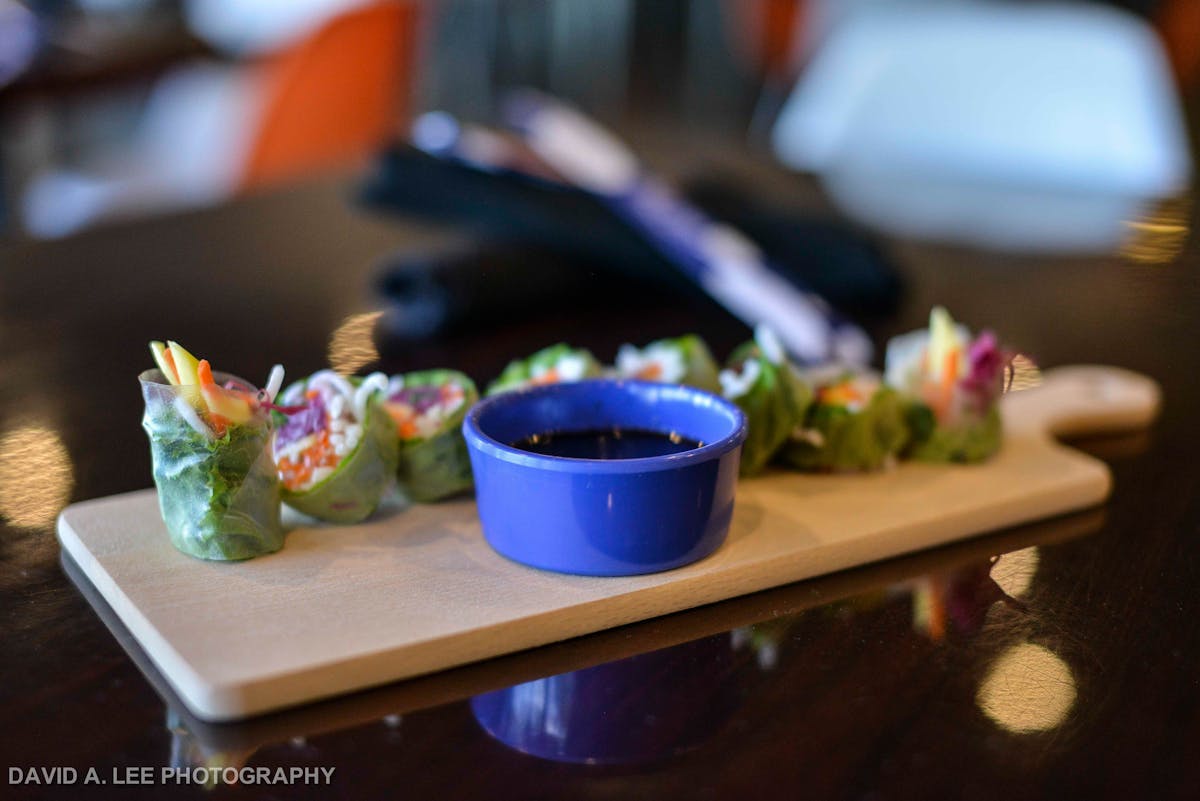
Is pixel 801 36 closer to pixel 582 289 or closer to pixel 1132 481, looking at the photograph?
A: pixel 582 289

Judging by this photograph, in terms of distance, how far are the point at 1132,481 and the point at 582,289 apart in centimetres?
57

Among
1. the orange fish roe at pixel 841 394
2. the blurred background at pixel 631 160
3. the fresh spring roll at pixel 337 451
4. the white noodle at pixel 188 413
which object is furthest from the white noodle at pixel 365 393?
the blurred background at pixel 631 160

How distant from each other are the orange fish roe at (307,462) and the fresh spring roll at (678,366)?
215 millimetres

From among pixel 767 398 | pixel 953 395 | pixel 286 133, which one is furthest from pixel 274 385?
pixel 286 133

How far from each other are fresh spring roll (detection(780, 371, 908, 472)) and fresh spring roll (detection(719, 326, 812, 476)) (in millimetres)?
18

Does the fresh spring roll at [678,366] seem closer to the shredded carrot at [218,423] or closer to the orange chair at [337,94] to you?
the shredded carrot at [218,423]

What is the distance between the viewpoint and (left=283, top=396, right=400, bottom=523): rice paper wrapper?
77cm

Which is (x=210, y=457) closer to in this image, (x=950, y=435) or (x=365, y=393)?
(x=365, y=393)

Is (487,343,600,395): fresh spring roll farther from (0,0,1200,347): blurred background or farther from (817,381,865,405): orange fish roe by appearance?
(0,0,1200,347): blurred background

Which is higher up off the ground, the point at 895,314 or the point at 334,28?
the point at 334,28

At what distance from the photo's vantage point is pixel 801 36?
472 cm

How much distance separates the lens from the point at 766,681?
2.20 ft

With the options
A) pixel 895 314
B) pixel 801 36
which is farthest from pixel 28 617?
pixel 801 36

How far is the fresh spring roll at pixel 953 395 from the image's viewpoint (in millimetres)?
902
